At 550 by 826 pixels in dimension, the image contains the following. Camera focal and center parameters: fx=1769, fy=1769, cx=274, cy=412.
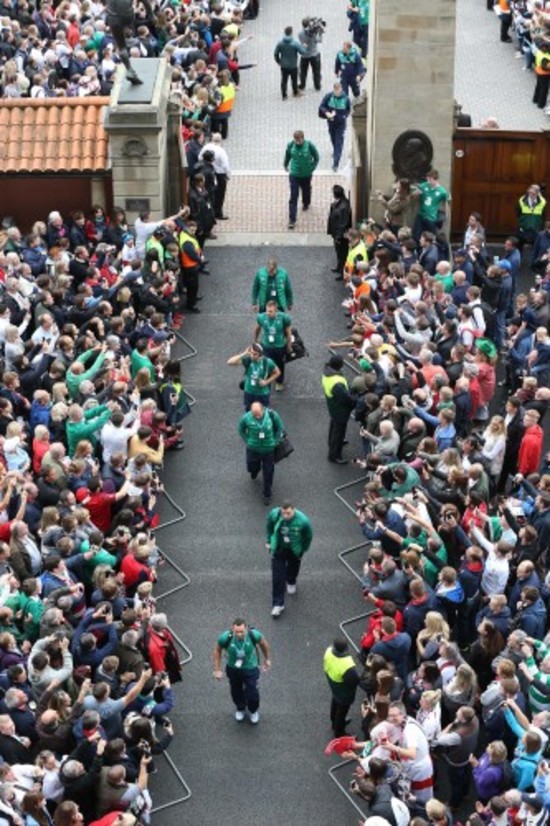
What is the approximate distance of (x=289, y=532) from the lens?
19.7 meters

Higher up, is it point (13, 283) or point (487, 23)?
point (487, 23)

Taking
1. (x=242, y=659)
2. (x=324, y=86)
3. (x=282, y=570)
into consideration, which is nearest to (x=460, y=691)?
(x=242, y=659)

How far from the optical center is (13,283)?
23672mm

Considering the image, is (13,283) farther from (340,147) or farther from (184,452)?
(340,147)

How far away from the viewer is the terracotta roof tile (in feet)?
90.6

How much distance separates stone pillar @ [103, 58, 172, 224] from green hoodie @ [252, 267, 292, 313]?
11.8 feet

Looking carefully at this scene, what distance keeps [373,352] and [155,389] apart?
2.80m

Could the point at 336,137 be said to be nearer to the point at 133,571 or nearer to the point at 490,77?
the point at 490,77

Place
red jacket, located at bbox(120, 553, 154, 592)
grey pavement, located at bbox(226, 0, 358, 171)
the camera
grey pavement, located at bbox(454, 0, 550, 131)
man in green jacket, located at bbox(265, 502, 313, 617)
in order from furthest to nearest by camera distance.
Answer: the camera, grey pavement, located at bbox(454, 0, 550, 131), grey pavement, located at bbox(226, 0, 358, 171), man in green jacket, located at bbox(265, 502, 313, 617), red jacket, located at bbox(120, 553, 154, 592)

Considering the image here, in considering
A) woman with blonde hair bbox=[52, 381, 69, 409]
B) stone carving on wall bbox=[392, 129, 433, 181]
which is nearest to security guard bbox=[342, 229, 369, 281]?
stone carving on wall bbox=[392, 129, 433, 181]

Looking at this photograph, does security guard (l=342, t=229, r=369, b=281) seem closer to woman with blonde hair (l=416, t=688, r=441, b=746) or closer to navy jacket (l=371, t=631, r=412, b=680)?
navy jacket (l=371, t=631, r=412, b=680)

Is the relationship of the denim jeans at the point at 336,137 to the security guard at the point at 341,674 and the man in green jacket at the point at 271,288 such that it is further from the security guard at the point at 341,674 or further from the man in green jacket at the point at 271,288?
the security guard at the point at 341,674

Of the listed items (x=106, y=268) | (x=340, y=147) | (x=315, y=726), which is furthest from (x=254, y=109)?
(x=315, y=726)

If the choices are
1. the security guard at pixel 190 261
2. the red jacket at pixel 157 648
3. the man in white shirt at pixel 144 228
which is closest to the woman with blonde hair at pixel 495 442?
the red jacket at pixel 157 648
